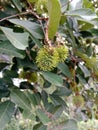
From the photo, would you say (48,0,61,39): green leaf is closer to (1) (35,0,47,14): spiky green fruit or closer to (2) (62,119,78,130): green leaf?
(1) (35,0,47,14): spiky green fruit

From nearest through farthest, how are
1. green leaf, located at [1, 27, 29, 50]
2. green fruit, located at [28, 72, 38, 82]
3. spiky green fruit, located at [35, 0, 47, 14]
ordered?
1. green leaf, located at [1, 27, 29, 50]
2. spiky green fruit, located at [35, 0, 47, 14]
3. green fruit, located at [28, 72, 38, 82]

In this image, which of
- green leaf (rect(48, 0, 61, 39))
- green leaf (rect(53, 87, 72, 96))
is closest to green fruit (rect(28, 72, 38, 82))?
green leaf (rect(53, 87, 72, 96))

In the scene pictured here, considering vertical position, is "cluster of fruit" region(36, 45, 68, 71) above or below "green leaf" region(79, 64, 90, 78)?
above

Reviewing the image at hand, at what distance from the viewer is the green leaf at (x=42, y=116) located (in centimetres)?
74

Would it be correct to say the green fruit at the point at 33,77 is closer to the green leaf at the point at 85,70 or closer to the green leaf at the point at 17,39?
the green leaf at the point at 85,70

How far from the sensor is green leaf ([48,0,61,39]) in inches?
20.5

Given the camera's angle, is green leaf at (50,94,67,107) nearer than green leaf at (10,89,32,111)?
No

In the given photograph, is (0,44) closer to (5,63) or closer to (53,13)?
(53,13)

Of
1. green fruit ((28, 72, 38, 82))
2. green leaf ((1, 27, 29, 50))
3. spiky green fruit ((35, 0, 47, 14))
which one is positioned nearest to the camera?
green leaf ((1, 27, 29, 50))

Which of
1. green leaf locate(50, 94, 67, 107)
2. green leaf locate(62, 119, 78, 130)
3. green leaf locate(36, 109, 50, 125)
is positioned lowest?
green leaf locate(62, 119, 78, 130)

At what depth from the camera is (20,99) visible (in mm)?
700

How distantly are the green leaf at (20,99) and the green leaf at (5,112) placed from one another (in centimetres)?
6

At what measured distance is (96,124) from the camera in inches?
113

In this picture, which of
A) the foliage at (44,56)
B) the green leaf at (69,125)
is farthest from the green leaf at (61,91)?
the green leaf at (69,125)
